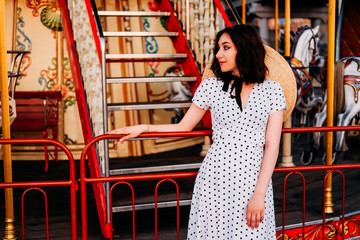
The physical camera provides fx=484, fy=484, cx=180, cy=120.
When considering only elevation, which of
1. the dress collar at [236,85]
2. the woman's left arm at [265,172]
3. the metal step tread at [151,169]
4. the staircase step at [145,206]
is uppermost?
the dress collar at [236,85]

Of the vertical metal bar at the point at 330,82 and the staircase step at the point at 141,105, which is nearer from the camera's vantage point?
the staircase step at the point at 141,105

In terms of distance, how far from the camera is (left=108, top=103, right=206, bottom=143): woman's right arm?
2936 millimetres

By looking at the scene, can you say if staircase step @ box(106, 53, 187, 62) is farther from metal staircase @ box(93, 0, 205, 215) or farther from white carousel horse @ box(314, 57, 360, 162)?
white carousel horse @ box(314, 57, 360, 162)

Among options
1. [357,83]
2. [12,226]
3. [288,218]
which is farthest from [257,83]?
[357,83]

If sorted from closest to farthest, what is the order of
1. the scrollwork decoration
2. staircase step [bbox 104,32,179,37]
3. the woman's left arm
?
the woman's left arm < staircase step [bbox 104,32,179,37] < the scrollwork decoration

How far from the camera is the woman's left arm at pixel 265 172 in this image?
2.63 meters

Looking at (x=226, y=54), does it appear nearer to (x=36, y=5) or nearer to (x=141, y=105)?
(x=141, y=105)

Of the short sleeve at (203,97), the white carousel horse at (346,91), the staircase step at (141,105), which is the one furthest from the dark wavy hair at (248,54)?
the white carousel horse at (346,91)

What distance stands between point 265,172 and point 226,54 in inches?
27.2

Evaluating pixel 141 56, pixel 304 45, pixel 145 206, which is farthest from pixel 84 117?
pixel 304 45

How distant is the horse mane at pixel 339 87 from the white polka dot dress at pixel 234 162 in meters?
4.29

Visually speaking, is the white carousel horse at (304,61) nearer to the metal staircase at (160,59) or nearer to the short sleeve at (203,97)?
the metal staircase at (160,59)

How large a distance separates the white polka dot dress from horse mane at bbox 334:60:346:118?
14.1 feet

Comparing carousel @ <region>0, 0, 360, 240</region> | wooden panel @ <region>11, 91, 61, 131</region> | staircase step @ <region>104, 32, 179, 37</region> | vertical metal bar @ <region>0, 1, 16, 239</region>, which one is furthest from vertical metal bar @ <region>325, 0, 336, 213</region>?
wooden panel @ <region>11, 91, 61, 131</region>
